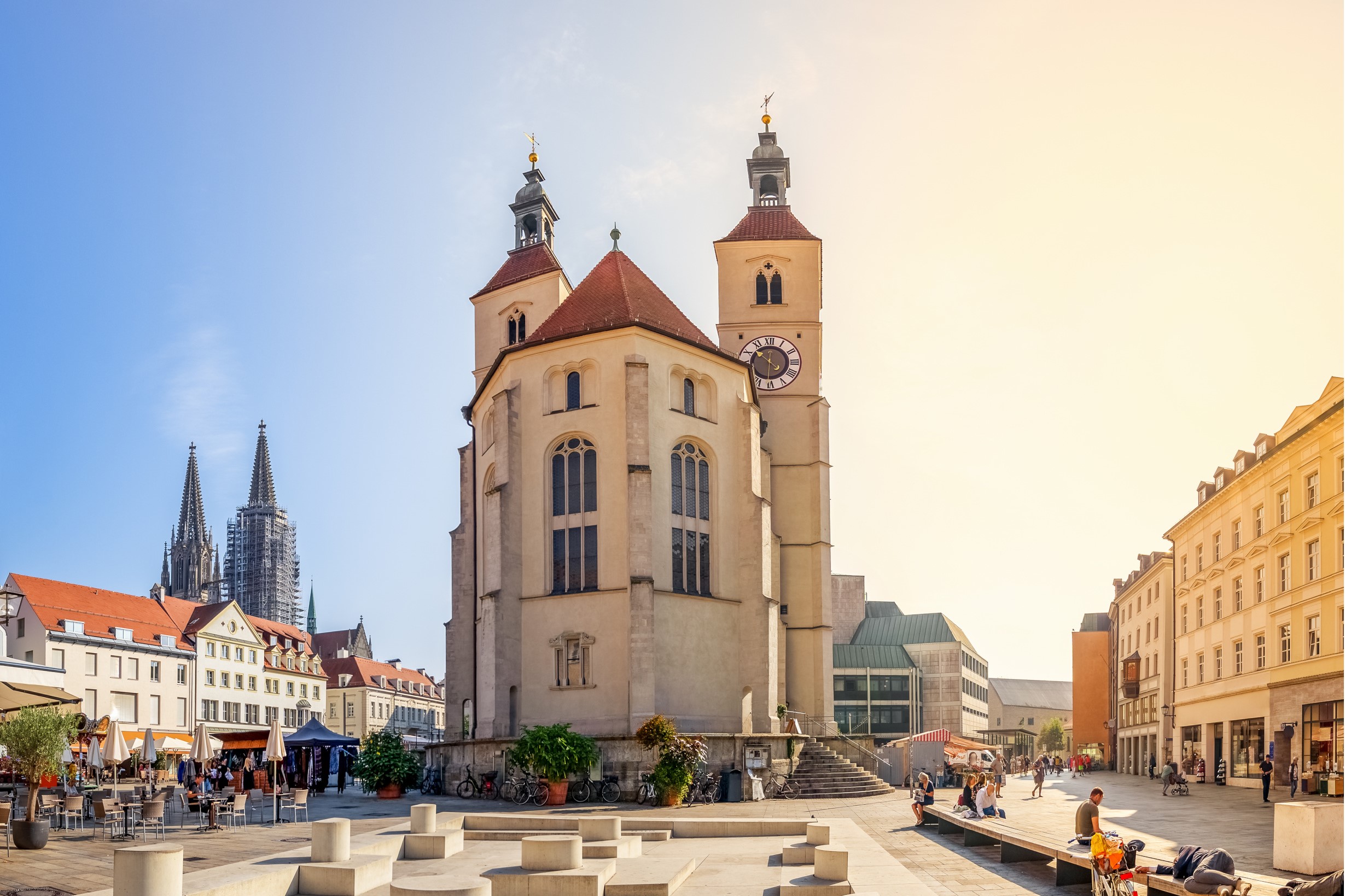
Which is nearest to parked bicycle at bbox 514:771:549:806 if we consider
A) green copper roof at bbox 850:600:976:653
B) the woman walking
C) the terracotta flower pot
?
the woman walking

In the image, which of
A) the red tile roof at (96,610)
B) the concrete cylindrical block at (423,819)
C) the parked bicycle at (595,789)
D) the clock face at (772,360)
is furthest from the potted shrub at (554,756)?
the red tile roof at (96,610)

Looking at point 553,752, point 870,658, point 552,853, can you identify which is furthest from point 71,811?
point 870,658

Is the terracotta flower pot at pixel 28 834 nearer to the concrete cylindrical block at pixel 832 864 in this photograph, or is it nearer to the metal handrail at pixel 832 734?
the concrete cylindrical block at pixel 832 864

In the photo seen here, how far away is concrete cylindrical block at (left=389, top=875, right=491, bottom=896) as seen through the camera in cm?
1424

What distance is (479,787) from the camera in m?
37.6

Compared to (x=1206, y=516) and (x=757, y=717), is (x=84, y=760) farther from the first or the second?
(x=1206, y=516)

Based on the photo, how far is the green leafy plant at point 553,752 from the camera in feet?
111

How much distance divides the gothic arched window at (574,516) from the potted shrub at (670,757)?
19.6 feet

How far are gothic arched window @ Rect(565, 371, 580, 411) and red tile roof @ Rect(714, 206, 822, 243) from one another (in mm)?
17210

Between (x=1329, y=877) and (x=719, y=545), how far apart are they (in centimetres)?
2945

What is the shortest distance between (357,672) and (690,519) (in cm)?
8908

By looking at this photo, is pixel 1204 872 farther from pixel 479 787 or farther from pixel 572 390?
pixel 572 390

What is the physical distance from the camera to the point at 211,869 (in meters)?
17.5

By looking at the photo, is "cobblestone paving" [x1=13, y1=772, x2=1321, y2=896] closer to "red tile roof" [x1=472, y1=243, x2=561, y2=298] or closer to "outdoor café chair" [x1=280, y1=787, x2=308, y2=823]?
"outdoor café chair" [x1=280, y1=787, x2=308, y2=823]
